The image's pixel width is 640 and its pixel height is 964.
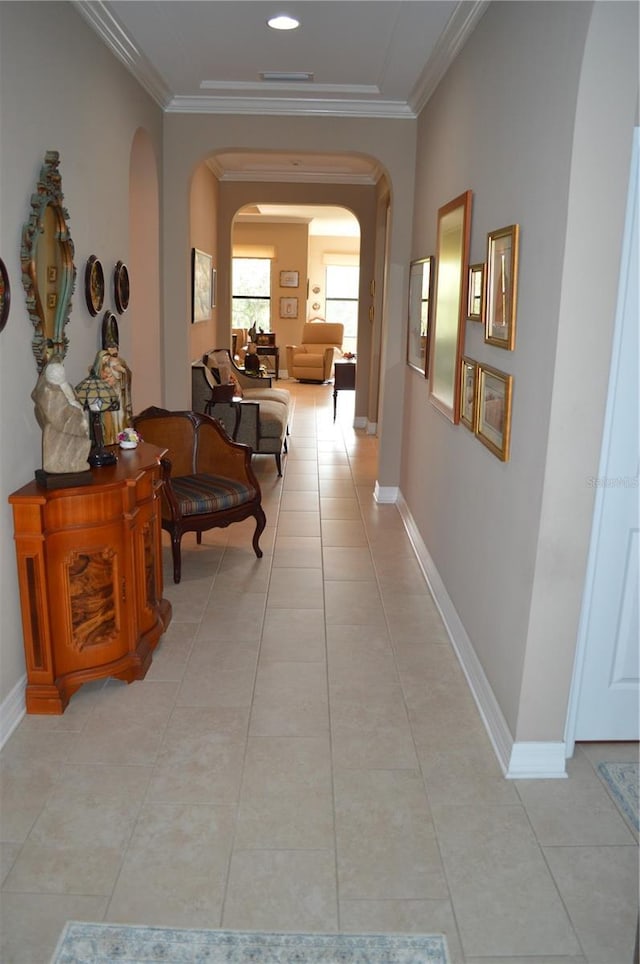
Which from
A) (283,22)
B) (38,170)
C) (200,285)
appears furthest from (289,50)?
(200,285)

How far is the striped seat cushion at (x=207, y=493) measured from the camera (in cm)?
450

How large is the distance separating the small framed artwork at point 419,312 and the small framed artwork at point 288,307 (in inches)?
391

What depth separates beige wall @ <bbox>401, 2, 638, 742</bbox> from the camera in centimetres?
226

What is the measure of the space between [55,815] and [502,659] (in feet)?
5.41

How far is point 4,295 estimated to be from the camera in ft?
8.96

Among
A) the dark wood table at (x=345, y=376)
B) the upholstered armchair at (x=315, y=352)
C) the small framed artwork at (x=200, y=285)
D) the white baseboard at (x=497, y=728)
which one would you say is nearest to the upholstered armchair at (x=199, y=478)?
the white baseboard at (x=497, y=728)

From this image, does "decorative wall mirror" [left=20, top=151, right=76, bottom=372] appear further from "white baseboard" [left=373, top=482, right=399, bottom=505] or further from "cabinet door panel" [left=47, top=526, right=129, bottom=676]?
"white baseboard" [left=373, top=482, right=399, bottom=505]

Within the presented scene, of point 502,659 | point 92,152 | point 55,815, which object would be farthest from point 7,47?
point 502,659

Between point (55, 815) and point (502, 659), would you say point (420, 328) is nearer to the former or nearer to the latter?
point (502, 659)

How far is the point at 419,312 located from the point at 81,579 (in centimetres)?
306

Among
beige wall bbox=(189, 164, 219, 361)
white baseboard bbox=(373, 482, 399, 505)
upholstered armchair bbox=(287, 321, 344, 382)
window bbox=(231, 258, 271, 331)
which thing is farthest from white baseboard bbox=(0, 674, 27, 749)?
window bbox=(231, 258, 271, 331)

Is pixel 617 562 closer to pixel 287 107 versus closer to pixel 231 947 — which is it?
pixel 231 947

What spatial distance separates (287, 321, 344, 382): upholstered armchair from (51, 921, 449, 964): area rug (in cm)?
1287

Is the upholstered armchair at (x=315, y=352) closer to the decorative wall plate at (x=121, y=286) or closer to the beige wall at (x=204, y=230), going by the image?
the beige wall at (x=204, y=230)
